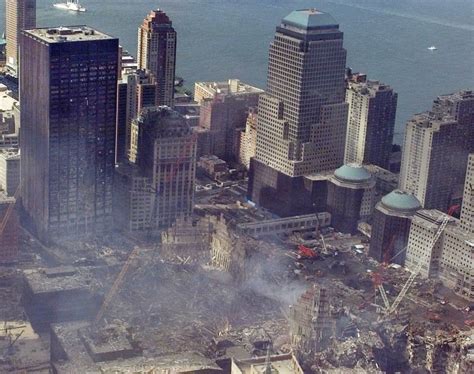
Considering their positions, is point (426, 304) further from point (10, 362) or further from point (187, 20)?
point (187, 20)

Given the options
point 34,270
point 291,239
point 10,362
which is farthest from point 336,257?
point 10,362

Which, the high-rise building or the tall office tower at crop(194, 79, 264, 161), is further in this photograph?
the tall office tower at crop(194, 79, 264, 161)

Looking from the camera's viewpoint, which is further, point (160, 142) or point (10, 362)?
point (160, 142)

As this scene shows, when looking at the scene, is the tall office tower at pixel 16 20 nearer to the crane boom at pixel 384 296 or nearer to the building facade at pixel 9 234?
the building facade at pixel 9 234

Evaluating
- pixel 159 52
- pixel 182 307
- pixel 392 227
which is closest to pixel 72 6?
pixel 159 52

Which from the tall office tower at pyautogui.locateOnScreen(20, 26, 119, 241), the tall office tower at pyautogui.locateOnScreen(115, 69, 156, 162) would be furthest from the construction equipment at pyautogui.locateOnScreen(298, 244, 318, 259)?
the tall office tower at pyautogui.locateOnScreen(115, 69, 156, 162)

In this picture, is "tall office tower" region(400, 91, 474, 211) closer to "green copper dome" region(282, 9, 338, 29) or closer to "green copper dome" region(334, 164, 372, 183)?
"green copper dome" region(334, 164, 372, 183)
